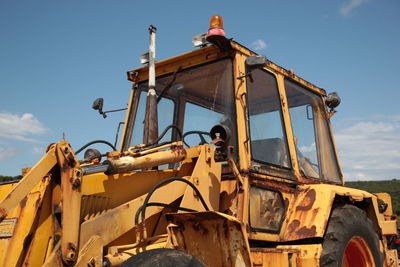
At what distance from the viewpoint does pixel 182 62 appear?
4699 mm

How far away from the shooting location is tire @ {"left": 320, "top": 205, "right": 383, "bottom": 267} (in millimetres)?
4004

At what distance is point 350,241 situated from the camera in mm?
4340

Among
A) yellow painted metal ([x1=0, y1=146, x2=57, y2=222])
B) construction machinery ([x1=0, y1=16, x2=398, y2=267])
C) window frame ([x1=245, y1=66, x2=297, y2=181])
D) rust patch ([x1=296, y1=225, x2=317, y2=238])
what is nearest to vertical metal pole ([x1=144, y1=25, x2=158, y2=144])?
construction machinery ([x1=0, y1=16, x2=398, y2=267])

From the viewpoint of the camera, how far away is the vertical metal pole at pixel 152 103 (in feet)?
14.4

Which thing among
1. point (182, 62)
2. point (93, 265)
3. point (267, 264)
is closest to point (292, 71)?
point (182, 62)

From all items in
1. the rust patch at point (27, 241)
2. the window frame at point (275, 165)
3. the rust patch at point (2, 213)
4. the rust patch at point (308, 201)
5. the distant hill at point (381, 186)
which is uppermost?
Answer: the distant hill at point (381, 186)

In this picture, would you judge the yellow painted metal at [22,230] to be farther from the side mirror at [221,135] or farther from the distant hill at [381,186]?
the distant hill at [381,186]

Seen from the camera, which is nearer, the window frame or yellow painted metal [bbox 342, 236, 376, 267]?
the window frame

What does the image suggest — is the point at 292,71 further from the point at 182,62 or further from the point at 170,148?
the point at 170,148

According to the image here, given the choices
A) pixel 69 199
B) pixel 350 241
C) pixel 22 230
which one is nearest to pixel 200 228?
pixel 69 199

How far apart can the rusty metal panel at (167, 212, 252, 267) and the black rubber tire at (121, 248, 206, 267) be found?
422 mm

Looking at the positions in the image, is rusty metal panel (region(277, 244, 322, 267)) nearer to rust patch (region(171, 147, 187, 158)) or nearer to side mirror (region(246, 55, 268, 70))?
rust patch (region(171, 147, 187, 158))

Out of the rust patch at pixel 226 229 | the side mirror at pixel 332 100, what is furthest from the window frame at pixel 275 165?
the side mirror at pixel 332 100

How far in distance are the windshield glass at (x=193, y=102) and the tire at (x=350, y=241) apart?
1.26m
